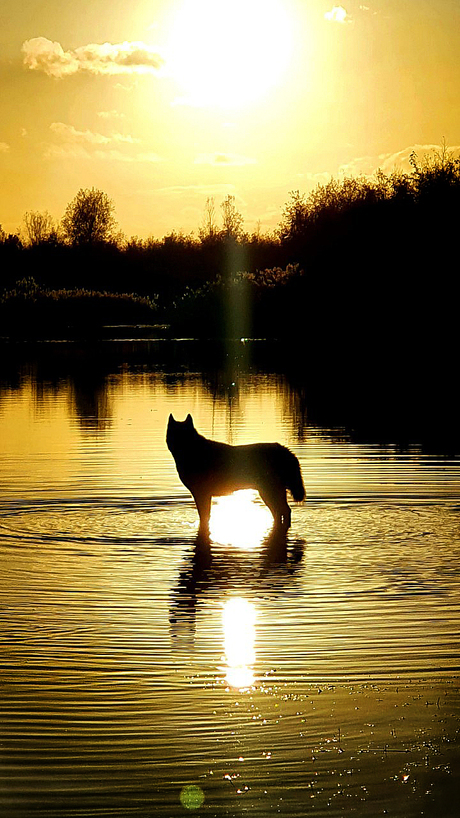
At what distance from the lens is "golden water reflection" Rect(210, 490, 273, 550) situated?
39.9 feet

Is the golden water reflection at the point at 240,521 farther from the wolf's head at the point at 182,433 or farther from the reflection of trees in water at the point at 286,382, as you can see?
the reflection of trees in water at the point at 286,382

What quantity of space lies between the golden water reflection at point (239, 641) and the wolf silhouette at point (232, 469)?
2.80 m

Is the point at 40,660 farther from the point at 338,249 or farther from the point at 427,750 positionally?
the point at 338,249

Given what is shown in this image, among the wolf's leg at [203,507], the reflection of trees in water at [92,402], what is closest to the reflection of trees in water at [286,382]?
the reflection of trees in water at [92,402]

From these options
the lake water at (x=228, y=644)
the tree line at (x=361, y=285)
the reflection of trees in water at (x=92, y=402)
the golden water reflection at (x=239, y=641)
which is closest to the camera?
the lake water at (x=228, y=644)

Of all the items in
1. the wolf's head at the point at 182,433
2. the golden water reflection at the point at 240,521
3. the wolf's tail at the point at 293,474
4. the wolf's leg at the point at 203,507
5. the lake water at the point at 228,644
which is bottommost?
the golden water reflection at the point at 240,521

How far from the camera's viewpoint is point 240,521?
1343 cm

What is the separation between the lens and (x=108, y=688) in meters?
A: 7.09

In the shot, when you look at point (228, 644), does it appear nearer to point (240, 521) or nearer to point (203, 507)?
point (203, 507)

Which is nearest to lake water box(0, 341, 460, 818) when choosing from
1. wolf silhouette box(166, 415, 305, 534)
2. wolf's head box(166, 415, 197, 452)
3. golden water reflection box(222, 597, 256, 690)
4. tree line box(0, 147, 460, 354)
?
golden water reflection box(222, 597, 256, 690)

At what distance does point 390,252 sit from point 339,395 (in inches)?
876

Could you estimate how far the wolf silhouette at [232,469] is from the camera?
40.0ft

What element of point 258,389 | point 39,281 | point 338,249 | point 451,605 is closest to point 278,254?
point 39,281

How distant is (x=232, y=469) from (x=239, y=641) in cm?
416
